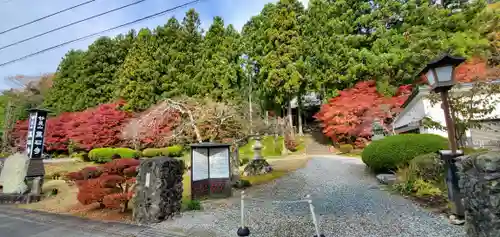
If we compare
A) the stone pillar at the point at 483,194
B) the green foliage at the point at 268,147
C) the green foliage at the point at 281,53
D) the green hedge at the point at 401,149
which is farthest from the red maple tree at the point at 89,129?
the stone pillar at the point at 483,194

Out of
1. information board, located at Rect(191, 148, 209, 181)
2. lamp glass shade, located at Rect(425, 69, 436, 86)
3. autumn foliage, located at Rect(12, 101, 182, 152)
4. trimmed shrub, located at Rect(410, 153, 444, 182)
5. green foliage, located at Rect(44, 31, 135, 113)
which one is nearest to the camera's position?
lamp glass shade, located at Rect(425, 69, 436, 86)

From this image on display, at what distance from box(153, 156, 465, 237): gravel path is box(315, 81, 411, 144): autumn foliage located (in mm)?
11258

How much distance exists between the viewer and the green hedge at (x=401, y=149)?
6.61m

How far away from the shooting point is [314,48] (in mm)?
Answer: 21219

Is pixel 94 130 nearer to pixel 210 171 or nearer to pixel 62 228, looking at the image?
pixel 62 228

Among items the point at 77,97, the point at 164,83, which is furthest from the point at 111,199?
the point at 77,97

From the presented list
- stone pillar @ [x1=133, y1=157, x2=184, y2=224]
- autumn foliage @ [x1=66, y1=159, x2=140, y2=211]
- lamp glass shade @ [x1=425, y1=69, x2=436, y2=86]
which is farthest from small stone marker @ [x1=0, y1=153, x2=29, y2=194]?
lamp glass shade @ [x1=425, y1=69, x2=436, y2=86]

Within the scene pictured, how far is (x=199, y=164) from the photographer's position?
6.71 m

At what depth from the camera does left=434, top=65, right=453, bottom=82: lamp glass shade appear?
4.20 metres

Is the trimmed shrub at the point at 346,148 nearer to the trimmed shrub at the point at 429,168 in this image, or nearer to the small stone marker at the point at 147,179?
the trimmed shrub at the point at 429,168

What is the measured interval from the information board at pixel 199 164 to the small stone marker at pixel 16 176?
22.5 ft

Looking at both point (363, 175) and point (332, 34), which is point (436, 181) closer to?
point (363, 175)

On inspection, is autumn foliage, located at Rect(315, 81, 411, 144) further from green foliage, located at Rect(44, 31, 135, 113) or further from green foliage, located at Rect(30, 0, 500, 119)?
green foliage, located at Rect(44, 31, 135, 113)

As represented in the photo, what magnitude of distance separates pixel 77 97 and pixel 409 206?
30.2 m
